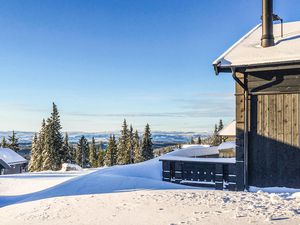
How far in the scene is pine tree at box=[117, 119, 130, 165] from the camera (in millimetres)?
56875

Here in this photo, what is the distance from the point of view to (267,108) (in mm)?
9914

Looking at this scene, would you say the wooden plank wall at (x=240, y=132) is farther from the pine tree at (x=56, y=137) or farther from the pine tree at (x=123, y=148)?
the pine tree at (x=123, y=148)

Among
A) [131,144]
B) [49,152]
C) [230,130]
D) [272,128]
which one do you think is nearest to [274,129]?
[272,128]

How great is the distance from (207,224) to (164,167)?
6076 millimetres

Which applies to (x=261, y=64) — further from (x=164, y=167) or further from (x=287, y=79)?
(x=164, y=167)

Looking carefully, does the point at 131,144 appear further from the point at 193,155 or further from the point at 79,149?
the point at 193,155

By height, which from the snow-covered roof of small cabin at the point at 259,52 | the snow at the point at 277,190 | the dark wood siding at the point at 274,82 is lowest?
the snow at the point at 277,190

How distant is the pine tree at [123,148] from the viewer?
56.9 metres

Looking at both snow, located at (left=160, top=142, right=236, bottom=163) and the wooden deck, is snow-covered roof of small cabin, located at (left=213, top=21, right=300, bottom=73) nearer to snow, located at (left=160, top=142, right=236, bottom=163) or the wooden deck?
snow, located at (left=160, top=142, right=236, bottom=163)

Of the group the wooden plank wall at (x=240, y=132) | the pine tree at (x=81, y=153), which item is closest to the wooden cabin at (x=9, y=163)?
the pine tree at (x=81, y=153)

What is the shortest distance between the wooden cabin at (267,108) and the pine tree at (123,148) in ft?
156

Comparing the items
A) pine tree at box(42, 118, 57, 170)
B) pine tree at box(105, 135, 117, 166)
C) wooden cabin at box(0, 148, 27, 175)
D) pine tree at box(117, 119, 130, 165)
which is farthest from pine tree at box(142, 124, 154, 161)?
wooden cabin at box(0, 148, 27, 175)

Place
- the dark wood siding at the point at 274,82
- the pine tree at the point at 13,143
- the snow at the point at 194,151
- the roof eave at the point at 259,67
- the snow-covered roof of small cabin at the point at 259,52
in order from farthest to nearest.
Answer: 1. the pine tree at the point at 13,143
2. the snow at the point at 194,151
3. the dark wood siding at the point at 274,82
4. the snow-covered roof of small cabin at the point at 259,52
5. the roof eave at the point at 259,67

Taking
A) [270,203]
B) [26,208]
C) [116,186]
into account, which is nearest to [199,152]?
[116,186]
